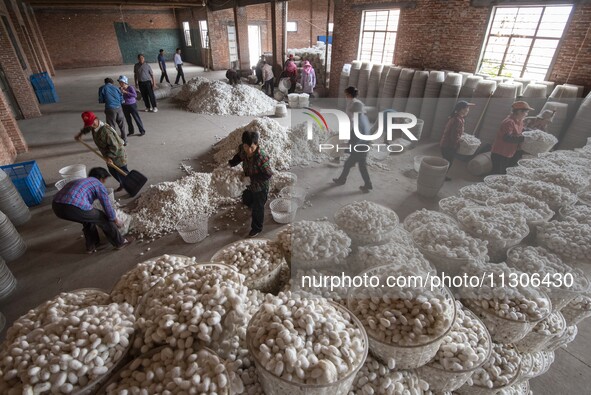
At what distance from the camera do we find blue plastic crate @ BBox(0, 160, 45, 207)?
4.69 meters

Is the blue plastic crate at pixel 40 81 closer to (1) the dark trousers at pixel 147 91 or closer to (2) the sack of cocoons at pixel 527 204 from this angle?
(1) the dark trousers at pixel 147 91

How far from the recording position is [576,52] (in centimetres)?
584

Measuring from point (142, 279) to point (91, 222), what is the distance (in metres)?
2.34

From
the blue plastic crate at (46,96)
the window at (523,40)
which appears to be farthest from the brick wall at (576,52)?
the blue plastic crate at (46,96)

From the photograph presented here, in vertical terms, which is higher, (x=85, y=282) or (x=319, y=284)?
(x=319, y=284)

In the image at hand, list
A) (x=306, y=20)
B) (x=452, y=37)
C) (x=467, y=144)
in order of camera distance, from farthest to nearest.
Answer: (x=306, y=20), (x=452, y=37), (x=467, y=144)

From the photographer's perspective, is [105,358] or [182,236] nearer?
[105,358]

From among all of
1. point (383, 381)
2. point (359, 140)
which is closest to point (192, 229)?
point (359, 140)

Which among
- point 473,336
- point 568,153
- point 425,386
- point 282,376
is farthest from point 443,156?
point 282,376

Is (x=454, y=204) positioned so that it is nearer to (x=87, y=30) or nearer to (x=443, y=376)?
(x=443, y=376)

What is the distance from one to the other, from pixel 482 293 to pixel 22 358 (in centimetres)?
258

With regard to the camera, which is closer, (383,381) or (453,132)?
(383,381)

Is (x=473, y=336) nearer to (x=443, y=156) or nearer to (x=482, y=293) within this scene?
(x=482, y=293)

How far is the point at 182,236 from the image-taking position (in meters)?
4.08
